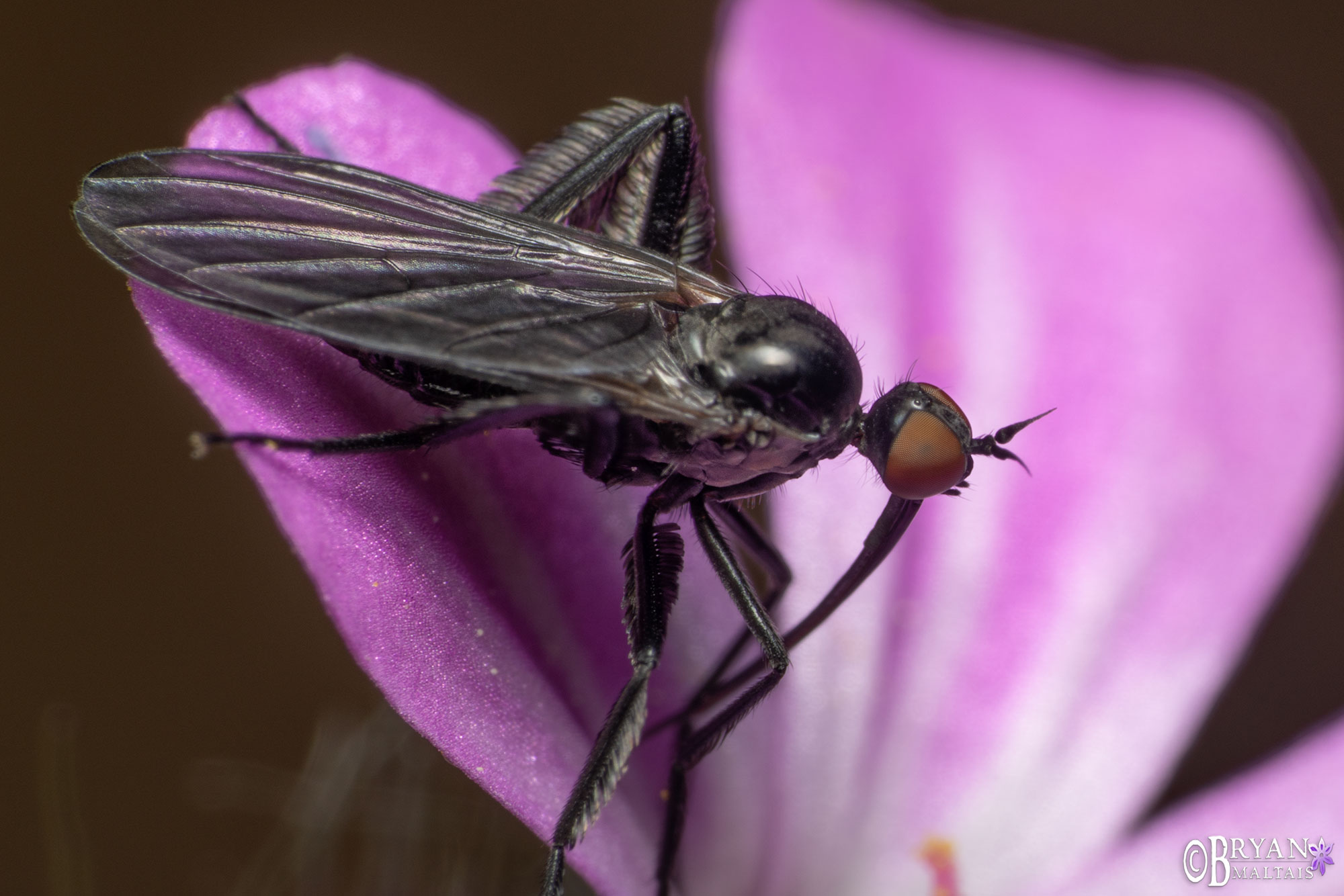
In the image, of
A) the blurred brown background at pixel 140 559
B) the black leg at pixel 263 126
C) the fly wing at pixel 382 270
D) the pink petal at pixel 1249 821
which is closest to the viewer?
the fly wing at pixel 382 270

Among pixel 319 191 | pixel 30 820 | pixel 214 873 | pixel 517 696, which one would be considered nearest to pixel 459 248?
pixel 319 191

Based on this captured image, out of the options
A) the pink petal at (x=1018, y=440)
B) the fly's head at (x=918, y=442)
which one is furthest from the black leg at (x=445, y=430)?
the pink petal at (x=1018, y=440)

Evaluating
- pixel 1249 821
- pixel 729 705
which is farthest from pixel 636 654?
pixel 1249 821

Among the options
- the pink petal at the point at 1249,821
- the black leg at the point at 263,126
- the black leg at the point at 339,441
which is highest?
the black leg at the point at 263,126

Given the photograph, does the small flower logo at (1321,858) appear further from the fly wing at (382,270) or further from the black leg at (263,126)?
the black leg at (263,126)

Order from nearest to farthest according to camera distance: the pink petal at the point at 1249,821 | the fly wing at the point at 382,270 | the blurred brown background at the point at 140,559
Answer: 1. the fly wing at the point at 382,270
2. the pink petal at the point at 1249,821
3. the blurred brown background at the point at 140,559

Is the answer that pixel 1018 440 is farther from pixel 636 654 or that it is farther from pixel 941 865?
pixel 636 654

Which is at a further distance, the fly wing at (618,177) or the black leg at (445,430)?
the fly wing at (618,177)

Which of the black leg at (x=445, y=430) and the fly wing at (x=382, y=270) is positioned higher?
the fly wing at (x=382, y=270)

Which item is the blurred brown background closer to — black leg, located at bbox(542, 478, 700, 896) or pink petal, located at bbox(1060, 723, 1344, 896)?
pink petal, located at bbox(1060, 723, 1344, 896)
